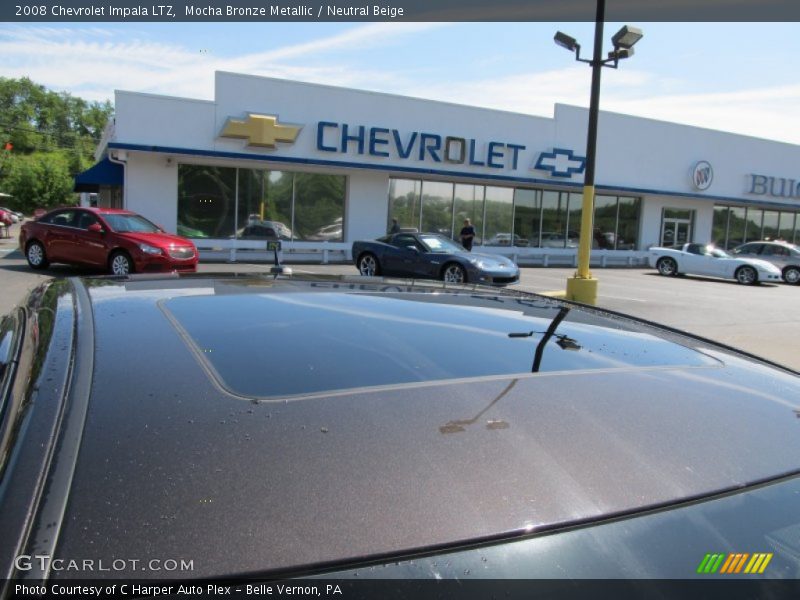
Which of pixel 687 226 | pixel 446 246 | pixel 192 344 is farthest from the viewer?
pixel 687 226

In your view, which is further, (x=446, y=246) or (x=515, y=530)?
(x=446, y=246)

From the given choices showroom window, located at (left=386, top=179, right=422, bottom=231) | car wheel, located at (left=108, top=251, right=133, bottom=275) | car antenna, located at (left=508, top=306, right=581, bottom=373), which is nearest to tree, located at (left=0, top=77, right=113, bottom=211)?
showroom window, located at (left=386, top=179, right=422, bottom=231)

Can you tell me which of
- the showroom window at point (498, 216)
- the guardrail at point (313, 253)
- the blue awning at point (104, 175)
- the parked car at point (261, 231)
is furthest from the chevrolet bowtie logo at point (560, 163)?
the blue awning at point (104, 175)

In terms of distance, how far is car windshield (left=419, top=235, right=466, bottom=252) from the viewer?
15.5 metres

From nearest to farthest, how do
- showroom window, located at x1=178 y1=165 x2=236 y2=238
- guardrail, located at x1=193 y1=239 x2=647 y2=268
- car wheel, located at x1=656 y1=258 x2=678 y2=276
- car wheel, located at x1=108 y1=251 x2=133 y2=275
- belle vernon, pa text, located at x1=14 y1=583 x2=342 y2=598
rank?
belle vernon, pa text, located at x1=14 y1=583 x2=342 y2=598 → car wheel, located at x1=108 y1=251 x2=133 y2=275 → guardrail, located at x1=193 y1=239 x2=647 y2=268 → showroom window, located at x1=178 y1=165 x2=236 y2=238 → car wheel, located at x1=656 y1=258 x2=678 y2=276

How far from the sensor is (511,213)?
26.5 metres

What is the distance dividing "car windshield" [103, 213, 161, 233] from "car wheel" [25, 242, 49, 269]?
7.24 ft

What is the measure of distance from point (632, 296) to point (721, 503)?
50.5 feet

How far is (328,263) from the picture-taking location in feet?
72.8

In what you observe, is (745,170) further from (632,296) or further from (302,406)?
(302,406)

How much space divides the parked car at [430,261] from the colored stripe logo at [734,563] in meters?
13.0

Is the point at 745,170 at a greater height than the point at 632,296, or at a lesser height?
greater

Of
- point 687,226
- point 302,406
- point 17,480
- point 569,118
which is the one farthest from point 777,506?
point 687,226

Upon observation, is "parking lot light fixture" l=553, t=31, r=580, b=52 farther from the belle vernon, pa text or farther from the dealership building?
the belle vernon, pa text
